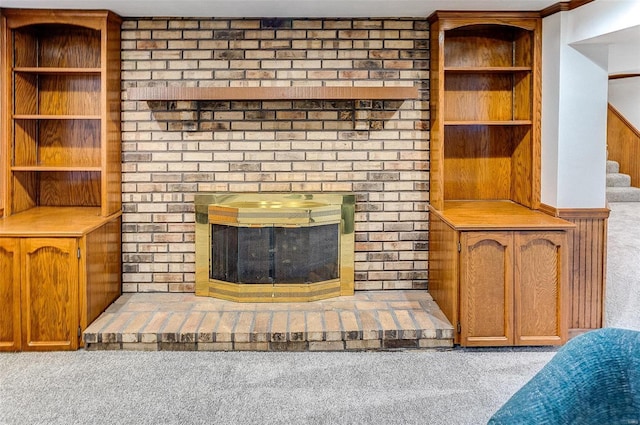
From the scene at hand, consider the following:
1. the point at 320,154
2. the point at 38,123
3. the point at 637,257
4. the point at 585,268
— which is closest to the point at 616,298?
the point at 585,268

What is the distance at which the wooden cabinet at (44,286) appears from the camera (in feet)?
10.5

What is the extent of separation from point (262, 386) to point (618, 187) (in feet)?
21.6

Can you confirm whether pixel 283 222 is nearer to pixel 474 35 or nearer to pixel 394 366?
pixel 394 366

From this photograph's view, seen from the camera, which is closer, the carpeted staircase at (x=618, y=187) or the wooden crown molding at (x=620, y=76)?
the carpeted staircase at (x=618, y=187)

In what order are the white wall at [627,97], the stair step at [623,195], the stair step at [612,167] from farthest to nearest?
the white wall at [627,97] → the stair step at [612,167] → the stair step at [623,195]

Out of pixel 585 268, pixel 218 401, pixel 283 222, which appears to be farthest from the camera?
pixel 283 222

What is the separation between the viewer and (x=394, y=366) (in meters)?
3.12

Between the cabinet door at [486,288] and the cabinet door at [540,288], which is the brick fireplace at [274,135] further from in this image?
the cabinet door at [540,288]

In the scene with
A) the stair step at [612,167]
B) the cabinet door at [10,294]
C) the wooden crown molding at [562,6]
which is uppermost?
the wooden crown molding at [562,6]

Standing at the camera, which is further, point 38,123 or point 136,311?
point 38,123

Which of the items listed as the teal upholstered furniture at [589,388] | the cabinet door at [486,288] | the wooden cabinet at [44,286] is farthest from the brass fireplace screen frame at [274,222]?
the teal upholstered furniture at [589,388]

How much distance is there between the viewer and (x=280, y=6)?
3.58m

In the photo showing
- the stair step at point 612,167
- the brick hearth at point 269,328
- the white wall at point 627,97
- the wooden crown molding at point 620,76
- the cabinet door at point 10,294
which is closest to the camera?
the cabinet door at point 10,294

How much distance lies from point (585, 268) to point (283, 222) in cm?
189
